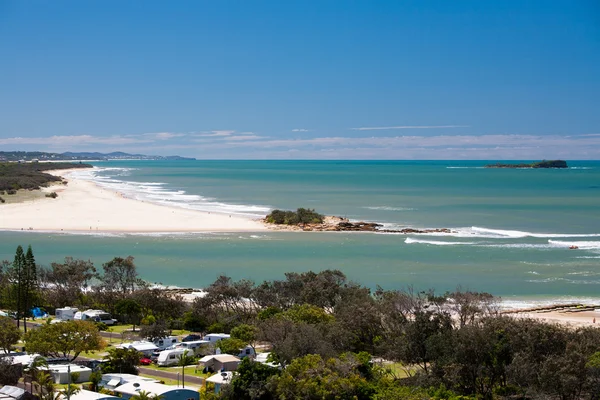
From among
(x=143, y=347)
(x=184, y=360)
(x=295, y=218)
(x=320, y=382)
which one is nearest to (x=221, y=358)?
(x=184, y=360)

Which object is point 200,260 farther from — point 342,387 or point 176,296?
point 342,387

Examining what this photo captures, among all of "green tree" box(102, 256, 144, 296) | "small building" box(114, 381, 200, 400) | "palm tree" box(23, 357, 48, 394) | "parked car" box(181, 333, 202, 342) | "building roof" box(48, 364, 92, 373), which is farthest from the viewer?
Answer: "green tree" box(102, 256, 144, 296)

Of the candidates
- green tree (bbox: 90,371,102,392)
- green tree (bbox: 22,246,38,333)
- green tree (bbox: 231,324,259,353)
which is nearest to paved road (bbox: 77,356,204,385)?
green tree (bbox: 90,371,102,392)

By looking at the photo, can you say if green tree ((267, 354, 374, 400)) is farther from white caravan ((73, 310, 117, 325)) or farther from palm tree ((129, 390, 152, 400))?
white caravan ((73, 310, 117, 325))

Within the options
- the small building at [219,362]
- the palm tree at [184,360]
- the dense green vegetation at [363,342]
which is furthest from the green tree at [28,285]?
the small building at [219,362]

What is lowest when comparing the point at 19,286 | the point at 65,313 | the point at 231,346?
the point at 65,313

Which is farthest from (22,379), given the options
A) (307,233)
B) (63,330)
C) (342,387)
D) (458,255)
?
(307,233)

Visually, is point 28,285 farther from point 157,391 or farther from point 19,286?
point 157,391

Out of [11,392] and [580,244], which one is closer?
[11,392]
